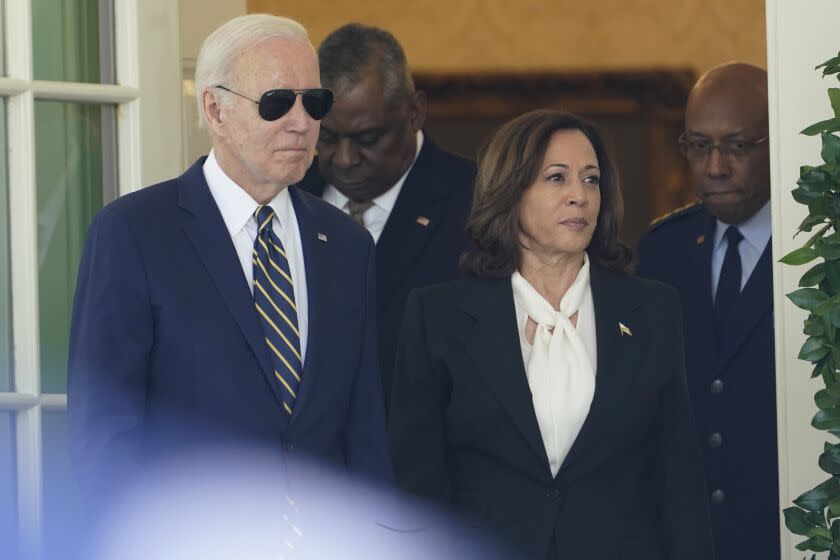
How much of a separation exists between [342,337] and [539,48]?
5.25m

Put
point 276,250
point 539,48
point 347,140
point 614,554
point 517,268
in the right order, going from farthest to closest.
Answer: point 539,48 < point 347,140 < point 517,268 < point 614,554 < point 276,250

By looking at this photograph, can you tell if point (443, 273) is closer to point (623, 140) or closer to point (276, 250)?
point (276, 250)

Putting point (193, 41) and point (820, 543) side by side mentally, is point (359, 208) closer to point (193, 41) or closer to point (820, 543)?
point (193, 41)

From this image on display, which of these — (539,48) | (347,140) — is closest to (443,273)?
(347,140)

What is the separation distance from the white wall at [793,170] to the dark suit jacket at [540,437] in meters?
0.28

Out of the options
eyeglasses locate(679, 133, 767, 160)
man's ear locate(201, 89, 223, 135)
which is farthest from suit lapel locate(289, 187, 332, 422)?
eyeglasses locate(679, 133, 767, 160)

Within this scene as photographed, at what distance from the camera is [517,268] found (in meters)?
3.88

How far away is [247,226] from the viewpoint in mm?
3221

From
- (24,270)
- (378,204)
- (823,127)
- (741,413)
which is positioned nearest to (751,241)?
(741,413)

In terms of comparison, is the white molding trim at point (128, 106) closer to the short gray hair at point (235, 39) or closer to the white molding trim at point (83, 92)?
the white molding trim at point (83, 92)

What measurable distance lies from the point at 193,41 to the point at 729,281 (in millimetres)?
1498

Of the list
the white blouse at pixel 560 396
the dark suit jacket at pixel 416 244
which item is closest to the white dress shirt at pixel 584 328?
the white blouse at pixel 560 396

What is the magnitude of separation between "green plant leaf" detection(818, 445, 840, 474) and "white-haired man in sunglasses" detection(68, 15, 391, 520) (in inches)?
32.5

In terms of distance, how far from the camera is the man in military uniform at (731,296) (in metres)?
4.32
